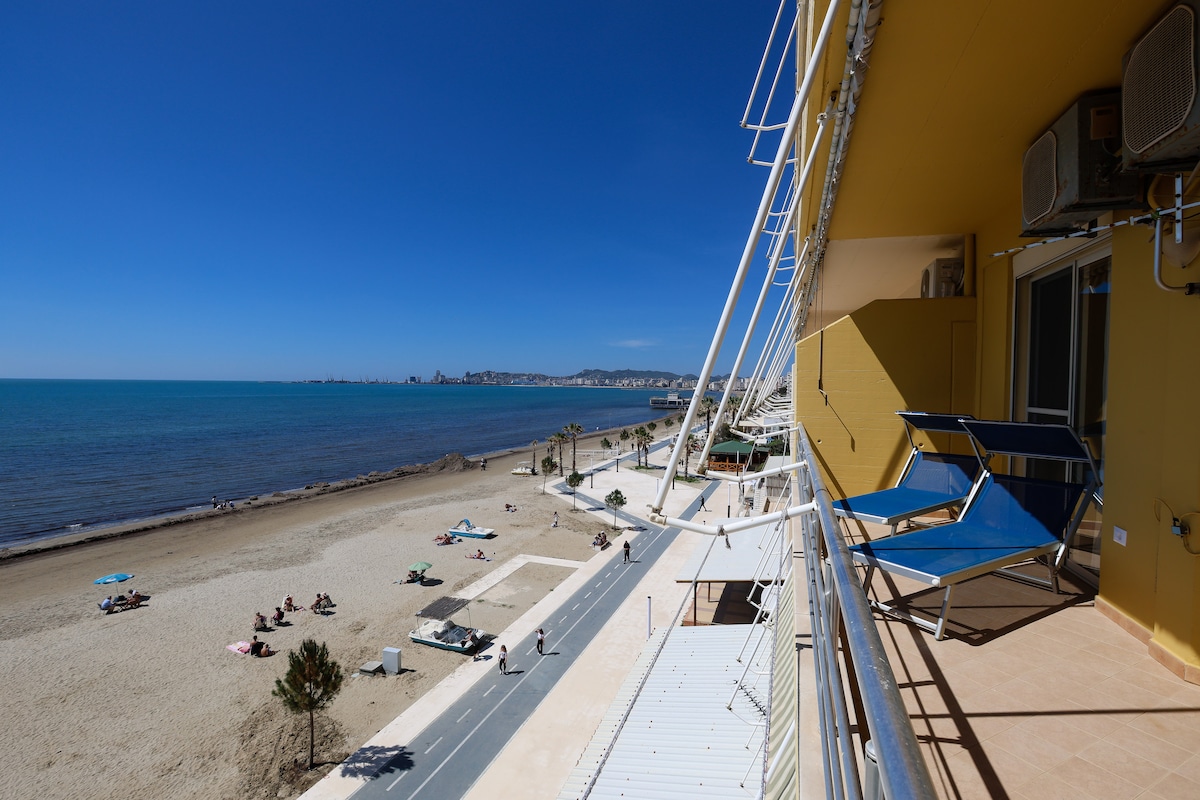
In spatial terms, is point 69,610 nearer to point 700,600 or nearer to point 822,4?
point 700,600

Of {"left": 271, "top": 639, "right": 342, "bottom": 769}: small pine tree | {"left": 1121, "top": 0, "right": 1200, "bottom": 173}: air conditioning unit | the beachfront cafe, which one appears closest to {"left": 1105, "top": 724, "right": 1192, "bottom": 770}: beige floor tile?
{"left": 1121, "top": 0, "right": 1200, "bottom": 173}: air conditioning unit

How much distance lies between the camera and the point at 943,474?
197 inches

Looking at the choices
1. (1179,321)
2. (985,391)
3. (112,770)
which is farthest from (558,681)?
(1179,321)

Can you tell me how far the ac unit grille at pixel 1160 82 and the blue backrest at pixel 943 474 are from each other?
114 inches

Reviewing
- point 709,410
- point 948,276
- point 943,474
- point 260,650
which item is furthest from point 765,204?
point 709,410

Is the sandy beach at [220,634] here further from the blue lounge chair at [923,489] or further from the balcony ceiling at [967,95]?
the balcony ceiling at [967,95]

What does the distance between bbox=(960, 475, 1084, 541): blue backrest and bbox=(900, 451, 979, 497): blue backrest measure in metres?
0.80

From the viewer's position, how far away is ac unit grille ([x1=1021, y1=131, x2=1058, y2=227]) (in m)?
3.30

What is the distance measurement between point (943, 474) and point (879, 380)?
5.83 ft

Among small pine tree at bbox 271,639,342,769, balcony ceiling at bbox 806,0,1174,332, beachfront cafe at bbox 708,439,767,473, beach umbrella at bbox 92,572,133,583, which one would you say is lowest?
beach umbrella at bbox 92,572,133,583

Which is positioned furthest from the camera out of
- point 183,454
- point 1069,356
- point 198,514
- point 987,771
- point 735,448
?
point 183,454

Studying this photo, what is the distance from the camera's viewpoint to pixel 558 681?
12.1 m

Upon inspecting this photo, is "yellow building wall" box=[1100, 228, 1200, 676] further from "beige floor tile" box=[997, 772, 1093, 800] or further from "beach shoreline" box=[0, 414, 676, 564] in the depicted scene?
"beach shoreline" box=[0, 414, 676, 564]

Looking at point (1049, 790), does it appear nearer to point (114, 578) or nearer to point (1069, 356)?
point (1069, 356)
